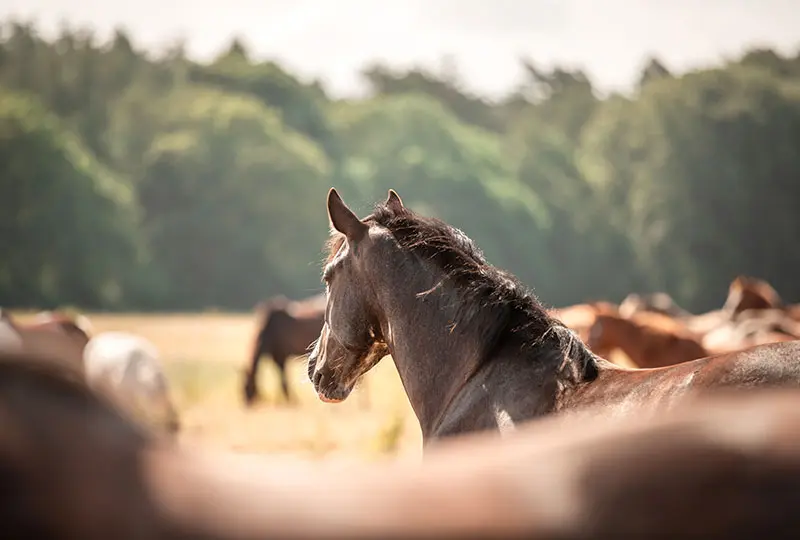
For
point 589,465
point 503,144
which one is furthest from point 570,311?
point 503,144

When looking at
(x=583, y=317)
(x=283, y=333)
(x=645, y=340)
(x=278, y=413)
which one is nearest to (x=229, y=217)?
(x=283, y=333)

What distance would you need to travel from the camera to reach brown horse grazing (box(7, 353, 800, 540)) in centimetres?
123

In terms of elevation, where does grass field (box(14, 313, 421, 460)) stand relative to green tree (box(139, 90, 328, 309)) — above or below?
below

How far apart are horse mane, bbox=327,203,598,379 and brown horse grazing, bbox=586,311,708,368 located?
267 inches

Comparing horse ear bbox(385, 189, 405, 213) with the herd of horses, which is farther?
horse ear bbox(385, 189, 405, 213)

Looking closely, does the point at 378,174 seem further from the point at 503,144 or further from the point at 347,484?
the point at 347,484

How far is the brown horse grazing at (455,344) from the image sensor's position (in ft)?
12.0

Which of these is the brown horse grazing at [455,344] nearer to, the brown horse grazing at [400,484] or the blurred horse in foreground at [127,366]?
the brown horse grazing at [400,484]

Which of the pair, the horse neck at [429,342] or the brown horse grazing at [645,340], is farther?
the brown horse grazing at [645,340]

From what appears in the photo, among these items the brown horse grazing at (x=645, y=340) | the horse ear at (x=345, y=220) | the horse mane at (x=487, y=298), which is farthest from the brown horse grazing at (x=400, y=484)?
the brown horse grazing at (x=645, y=340)

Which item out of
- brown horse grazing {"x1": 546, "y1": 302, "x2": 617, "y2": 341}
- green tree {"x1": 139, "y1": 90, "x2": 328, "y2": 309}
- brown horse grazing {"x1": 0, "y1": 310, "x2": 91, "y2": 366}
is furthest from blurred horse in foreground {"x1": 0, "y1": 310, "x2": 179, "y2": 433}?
green tree {"x1": 139, "y1": 90, "x2": 328, "y2": 309}

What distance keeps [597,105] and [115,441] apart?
8837 cm

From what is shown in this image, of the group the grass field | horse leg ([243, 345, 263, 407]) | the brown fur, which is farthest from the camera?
horse leg ([243, 345, 263, 407])

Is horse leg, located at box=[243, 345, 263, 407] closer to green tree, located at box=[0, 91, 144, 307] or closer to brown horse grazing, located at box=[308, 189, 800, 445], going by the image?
brown horse grazing, located at box=[308, 189, 800, 445]
